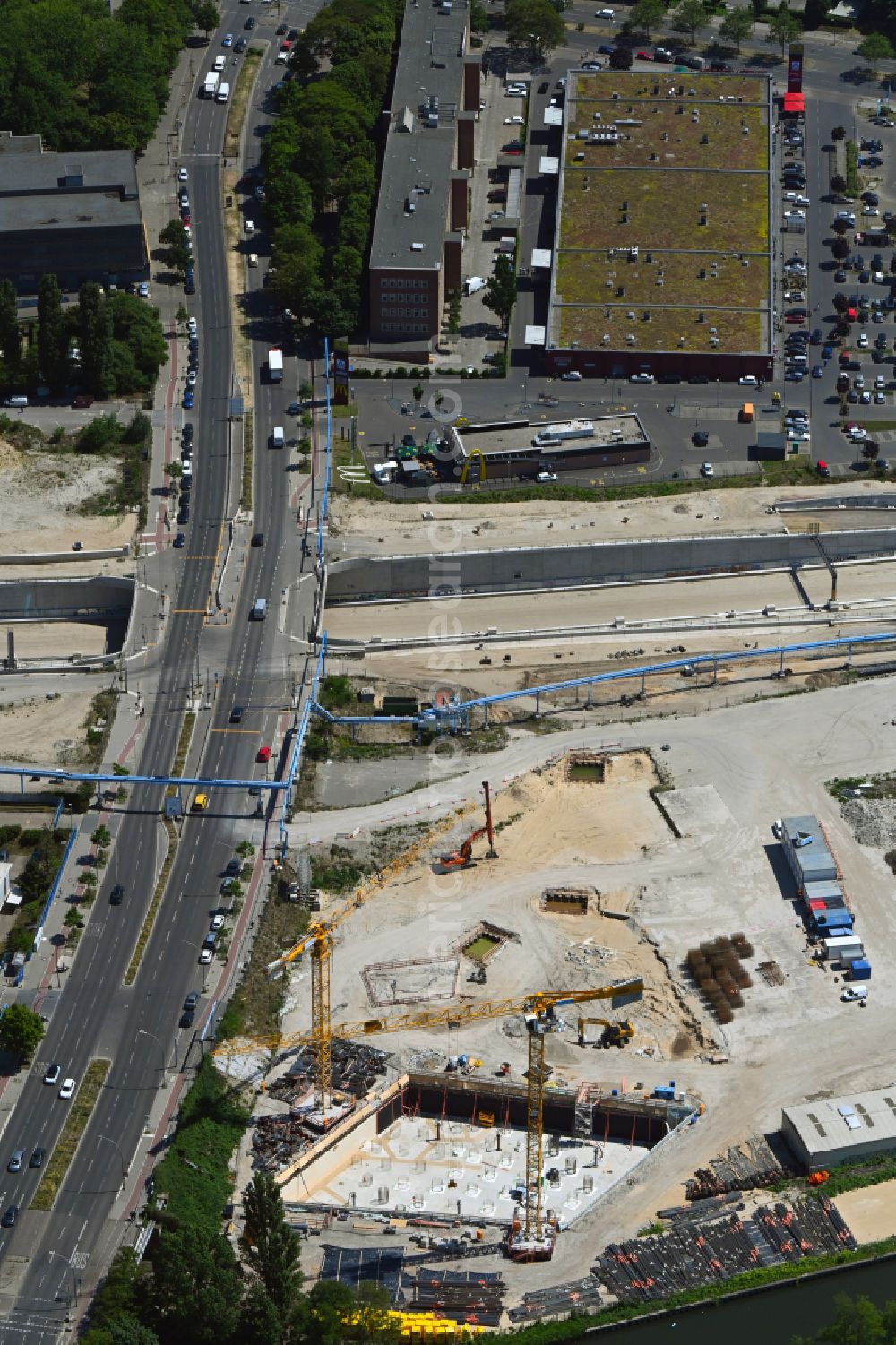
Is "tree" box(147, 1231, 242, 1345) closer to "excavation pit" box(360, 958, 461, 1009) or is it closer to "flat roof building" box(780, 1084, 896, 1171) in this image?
"excavation pit" box(360, 958, 461, 1009)

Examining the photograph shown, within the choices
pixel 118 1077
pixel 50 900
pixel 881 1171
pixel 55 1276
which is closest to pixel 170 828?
pixel 50 900

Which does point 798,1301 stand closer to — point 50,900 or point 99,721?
point 50,900

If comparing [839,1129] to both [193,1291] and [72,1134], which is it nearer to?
[193,1291]

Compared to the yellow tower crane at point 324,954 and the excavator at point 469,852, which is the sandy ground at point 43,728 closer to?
the yellow tower crane at point 324,954

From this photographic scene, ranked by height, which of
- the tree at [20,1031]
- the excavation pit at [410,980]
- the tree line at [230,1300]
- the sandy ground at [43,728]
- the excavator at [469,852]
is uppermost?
the sandy ground at [43,728]

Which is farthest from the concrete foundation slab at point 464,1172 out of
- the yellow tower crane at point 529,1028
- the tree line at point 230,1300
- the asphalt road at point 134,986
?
the asphalt road at point 134,986

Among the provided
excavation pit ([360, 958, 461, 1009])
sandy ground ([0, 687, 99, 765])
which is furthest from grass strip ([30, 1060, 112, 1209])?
sandy ground ([0, 687, 99, 765])

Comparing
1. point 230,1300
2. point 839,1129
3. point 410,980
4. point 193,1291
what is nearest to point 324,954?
point 410,980
